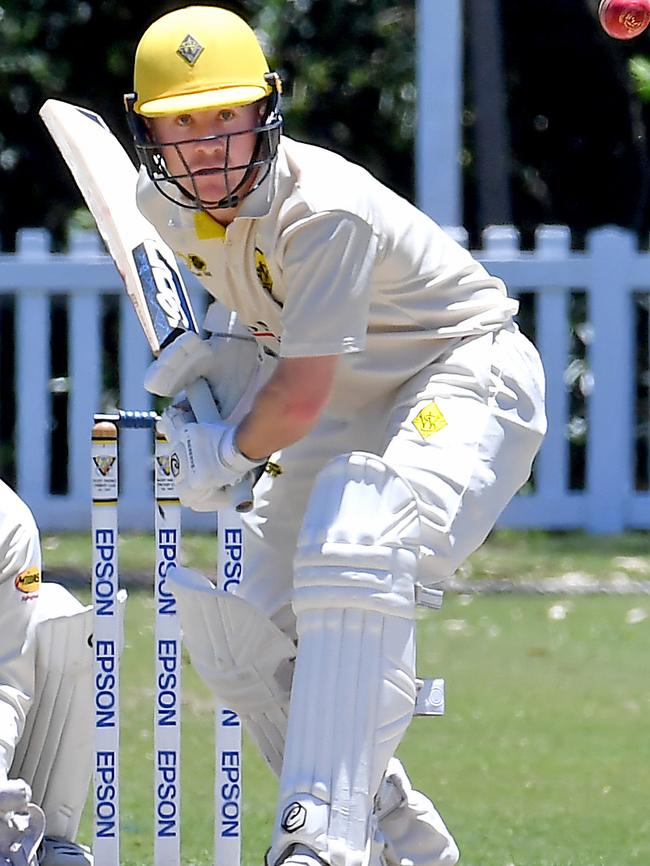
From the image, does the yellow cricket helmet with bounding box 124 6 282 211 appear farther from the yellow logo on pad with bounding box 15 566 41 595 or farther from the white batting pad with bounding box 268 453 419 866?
the yellow logo on pad with bounding box 15 566 41 595

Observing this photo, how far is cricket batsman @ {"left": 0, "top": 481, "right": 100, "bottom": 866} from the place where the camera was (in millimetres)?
3748

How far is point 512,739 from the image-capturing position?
17.4ft

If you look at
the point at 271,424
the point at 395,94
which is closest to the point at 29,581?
the point at 271,424

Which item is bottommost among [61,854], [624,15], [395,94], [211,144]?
[61,854]

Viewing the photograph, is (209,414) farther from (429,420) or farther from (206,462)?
(429,420)

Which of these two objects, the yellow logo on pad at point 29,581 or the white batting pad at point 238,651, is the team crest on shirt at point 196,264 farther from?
the yellow logo on pad at point 29,581

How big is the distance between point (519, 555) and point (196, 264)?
15.6 ft

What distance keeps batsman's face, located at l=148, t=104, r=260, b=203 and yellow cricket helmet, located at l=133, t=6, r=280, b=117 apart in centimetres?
2

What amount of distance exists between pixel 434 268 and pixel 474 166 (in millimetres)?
7955

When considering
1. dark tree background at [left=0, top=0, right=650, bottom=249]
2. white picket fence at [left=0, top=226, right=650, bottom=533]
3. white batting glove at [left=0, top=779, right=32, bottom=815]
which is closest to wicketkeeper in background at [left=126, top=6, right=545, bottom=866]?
white batting glove at [left=0, top=779, right=32, bottom=815]

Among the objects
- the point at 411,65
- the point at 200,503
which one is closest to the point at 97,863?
the point at 200,503

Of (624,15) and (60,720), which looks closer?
(624,15)

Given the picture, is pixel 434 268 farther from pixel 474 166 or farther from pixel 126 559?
pixel 474 166

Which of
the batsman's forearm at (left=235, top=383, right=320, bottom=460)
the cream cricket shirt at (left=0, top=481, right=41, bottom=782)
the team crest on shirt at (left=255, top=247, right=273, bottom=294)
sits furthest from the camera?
the cream cricket shirt at (left=0, top=481, right=41, bottom=782)
